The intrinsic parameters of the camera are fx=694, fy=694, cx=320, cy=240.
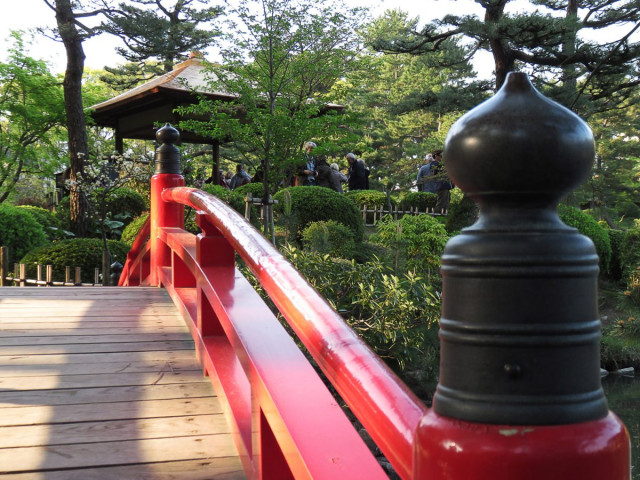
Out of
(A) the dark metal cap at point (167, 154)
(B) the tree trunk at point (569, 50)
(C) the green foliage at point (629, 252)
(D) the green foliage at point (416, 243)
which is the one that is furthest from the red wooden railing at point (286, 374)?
(C) the green foliage at point (629, 252)

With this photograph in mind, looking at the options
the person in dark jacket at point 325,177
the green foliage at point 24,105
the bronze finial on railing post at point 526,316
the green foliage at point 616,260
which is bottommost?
the green foliage at point 616,260

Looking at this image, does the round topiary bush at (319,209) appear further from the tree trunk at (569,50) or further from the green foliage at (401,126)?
the green foliage at (401,126)

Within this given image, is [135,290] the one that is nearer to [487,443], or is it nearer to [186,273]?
[186,273]

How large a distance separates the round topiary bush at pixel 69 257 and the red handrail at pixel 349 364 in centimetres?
1000

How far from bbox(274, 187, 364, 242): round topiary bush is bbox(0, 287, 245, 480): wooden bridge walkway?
8.01 meters

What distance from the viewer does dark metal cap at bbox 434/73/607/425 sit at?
0.73 m

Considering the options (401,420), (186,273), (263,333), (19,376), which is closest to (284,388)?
(263,333)

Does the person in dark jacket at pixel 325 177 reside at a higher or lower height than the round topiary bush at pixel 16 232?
higher

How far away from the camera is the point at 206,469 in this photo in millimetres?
2197

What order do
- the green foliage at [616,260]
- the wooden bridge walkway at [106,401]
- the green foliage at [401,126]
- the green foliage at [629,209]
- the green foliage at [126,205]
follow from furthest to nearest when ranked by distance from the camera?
1. the green foliage at [401,126]
2. the green foliage at [629,209]
3. the green foliage at [616,260]
4. the green foliage at [126,205]
5. the wooden bridge walkway at [106,401]

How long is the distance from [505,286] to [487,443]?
0.55 ft

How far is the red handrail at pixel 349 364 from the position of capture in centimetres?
106

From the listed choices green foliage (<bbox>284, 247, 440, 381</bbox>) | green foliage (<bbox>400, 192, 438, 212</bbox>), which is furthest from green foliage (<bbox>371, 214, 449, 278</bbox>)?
green foliage (<bbox>400, 192, 438, 212</bbox>)

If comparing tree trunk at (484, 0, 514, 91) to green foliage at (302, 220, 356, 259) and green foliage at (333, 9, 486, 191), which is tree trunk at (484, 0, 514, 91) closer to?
green foliage at (302, 220, 356, 259)
